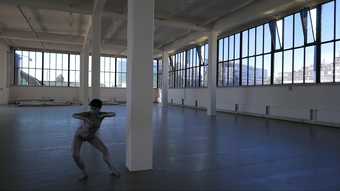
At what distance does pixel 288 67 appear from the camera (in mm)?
12289

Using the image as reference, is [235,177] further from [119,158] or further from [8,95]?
[8,95]

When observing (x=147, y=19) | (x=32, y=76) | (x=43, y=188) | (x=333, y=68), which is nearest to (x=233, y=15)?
(x=333, y=68)

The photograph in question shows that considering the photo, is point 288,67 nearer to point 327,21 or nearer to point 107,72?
point 327,21

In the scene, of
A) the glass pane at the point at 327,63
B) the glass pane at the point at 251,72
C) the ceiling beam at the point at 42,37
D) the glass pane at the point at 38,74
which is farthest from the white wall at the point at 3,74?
the glass pane at the point at 327,63

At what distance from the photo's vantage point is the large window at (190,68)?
20.1 m

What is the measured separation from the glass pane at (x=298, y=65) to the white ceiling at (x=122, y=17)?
6.55ft

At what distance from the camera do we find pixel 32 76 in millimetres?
24641

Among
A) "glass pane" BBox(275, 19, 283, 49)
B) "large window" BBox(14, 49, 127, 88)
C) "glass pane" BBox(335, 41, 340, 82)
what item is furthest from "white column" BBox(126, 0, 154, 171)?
"large window" BBox(14, 49, 127, 88)

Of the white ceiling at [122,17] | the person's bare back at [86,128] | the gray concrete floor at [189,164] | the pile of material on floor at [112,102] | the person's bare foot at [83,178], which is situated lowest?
the gray concrete floor at [189,164]

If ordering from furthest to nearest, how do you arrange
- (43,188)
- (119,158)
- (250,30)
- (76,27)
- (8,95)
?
(8,95) → (76,27) → (250,30) → (119,158) → (43,188)

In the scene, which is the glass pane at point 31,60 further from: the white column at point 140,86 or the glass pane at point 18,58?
the white column at point 140,86

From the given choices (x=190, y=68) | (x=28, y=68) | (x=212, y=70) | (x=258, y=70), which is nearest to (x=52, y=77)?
(x=28, y=68)

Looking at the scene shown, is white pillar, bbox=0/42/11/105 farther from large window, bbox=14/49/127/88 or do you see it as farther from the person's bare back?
the person's bare back

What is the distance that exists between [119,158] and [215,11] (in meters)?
9.45
